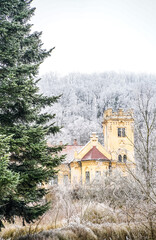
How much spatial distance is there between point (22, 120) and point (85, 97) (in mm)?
98203

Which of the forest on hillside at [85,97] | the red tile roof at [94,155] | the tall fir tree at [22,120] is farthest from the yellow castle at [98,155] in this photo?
the tall fir tree at [22,120]

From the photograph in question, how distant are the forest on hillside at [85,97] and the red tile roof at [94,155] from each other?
951 inches

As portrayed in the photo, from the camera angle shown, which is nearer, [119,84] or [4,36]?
[4,36]

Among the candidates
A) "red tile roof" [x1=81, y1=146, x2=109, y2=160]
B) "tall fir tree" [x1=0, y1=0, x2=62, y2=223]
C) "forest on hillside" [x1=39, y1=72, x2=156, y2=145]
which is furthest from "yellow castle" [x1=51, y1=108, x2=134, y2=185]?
"tall fir tree" [x1=0, y1=0, x2=62, y2=223]

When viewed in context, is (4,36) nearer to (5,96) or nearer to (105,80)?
(5,96)

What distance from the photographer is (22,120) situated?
→ 801cm

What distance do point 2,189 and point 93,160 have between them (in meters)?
27.9

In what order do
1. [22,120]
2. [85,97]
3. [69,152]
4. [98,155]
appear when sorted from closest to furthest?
1. [22,120]
2. [98,155]
3. [69,152]
4. [85,97]

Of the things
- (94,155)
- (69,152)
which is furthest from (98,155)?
(69,152)

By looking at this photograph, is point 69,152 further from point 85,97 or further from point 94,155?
point 85,97

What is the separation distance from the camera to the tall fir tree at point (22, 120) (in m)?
6.44

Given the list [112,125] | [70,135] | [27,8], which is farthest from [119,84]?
[27,8]

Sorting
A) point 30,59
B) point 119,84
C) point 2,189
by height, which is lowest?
point 2,189

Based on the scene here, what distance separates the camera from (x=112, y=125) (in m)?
36.9
